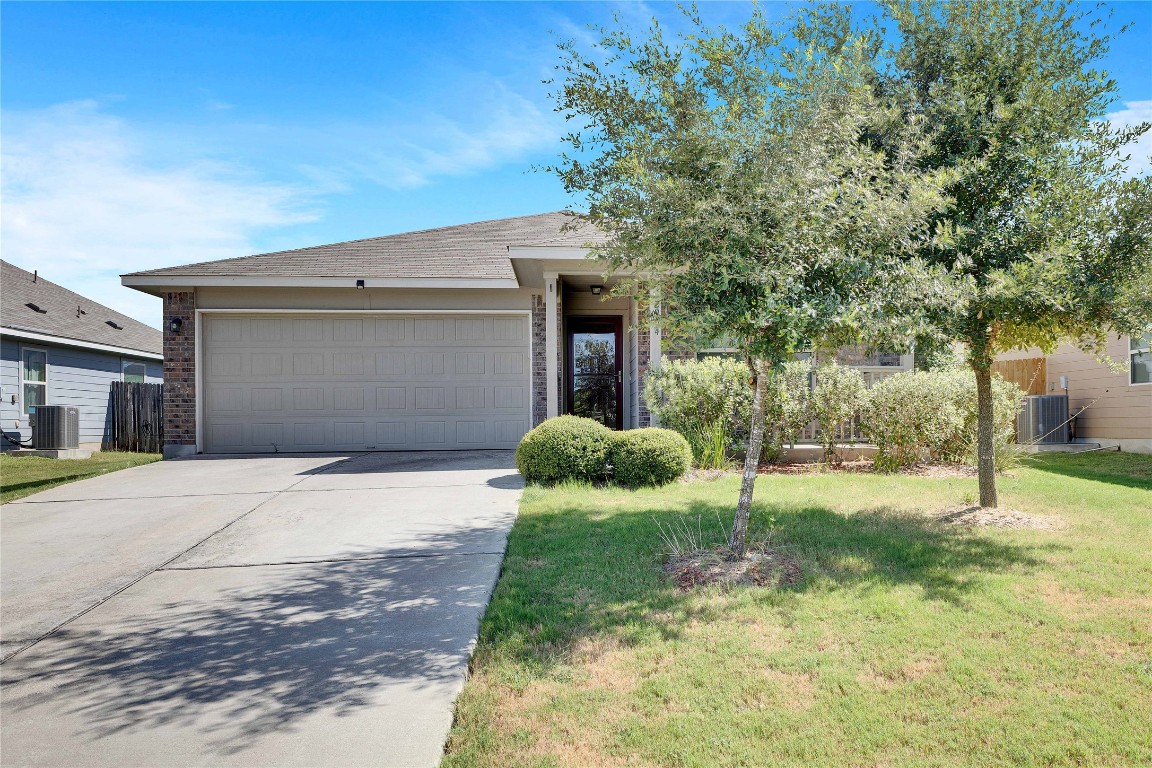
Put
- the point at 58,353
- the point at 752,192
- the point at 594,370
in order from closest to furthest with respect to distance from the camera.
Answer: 1. the point at 752,192
2. the point at 594,370
3. the point at 58,353

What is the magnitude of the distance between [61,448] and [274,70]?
8796 millimetres

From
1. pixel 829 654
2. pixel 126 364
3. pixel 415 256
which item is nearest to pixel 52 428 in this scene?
pixel 126 364

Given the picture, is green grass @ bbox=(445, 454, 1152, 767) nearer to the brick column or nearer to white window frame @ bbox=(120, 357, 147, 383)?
the brick column

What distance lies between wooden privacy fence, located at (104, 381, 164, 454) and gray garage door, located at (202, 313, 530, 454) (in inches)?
139

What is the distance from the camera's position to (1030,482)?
777cm

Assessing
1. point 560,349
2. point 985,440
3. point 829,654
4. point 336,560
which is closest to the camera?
point 829,654

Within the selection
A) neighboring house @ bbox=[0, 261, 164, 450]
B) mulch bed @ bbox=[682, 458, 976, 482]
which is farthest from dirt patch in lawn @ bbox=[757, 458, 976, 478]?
neighboring house @ bbox=[0, 261, 164, 450]

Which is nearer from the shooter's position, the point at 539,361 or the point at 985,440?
the point at 985,440

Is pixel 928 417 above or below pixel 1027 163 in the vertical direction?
below

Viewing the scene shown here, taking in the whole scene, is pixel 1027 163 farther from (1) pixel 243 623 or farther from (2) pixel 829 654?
(1) pixel 243 623

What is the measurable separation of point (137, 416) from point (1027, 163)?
16.0 meters

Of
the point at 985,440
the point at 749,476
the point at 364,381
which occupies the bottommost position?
the point at 749,476

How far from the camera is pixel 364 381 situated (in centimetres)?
1112

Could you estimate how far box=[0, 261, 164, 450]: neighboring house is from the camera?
42.5ft
